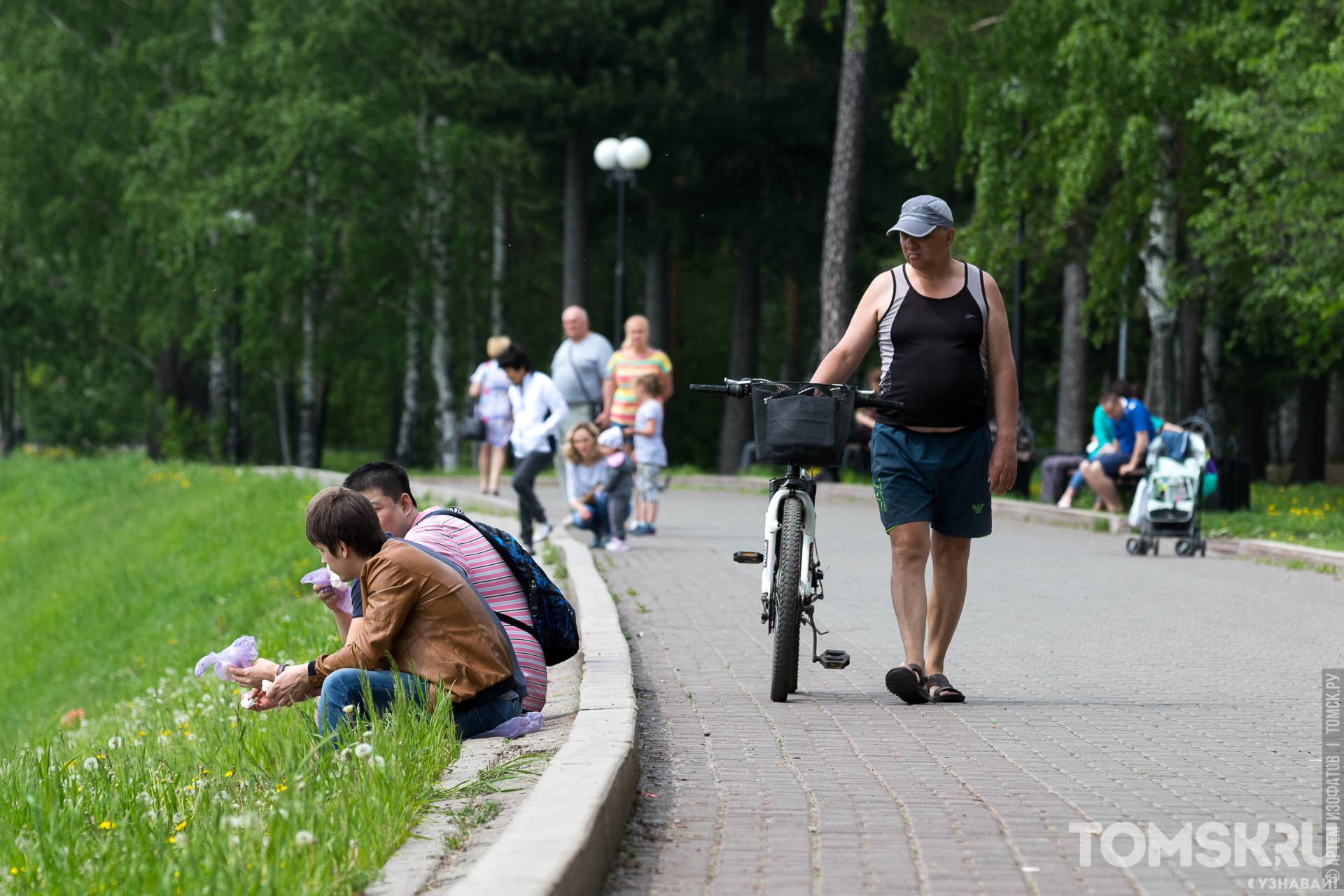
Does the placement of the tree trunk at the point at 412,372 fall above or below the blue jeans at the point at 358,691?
above

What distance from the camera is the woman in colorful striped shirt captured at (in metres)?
14.0

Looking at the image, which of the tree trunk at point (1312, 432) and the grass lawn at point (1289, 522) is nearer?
the grass lawn at point (1289, 522)

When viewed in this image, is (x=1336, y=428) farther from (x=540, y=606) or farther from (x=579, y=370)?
(x=540, y=606)

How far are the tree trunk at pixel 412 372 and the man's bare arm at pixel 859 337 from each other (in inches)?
1105

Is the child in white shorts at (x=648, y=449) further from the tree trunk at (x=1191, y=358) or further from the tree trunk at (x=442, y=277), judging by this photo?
the tree trunk at (x=442, y=277)

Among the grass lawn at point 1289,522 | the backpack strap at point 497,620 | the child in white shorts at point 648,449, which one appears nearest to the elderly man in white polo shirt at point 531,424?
the child in white shorts at point 648,449

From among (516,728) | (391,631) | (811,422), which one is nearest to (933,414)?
(811,422)

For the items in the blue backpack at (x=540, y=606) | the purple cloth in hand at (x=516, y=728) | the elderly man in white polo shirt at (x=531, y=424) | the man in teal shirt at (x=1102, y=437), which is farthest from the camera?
the man in teal shirt at (x=1102, y=437)

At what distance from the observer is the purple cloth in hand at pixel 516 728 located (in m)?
5.34

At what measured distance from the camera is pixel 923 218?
6.18 metres

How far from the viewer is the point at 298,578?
14.7m

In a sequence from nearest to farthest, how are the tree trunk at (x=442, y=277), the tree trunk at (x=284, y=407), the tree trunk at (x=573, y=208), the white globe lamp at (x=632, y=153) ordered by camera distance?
the white globe lamp at (x=632, y=153) < the tree trunk at (x=573, y=208) < the tree trunk at (x=442, y=277) < the tree trunk at (x=284, y=407)

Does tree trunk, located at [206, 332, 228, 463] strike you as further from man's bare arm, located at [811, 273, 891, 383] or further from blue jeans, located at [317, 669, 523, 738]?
blue jeans, located at [317, 669, 523, 738]

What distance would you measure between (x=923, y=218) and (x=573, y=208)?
972 inches
